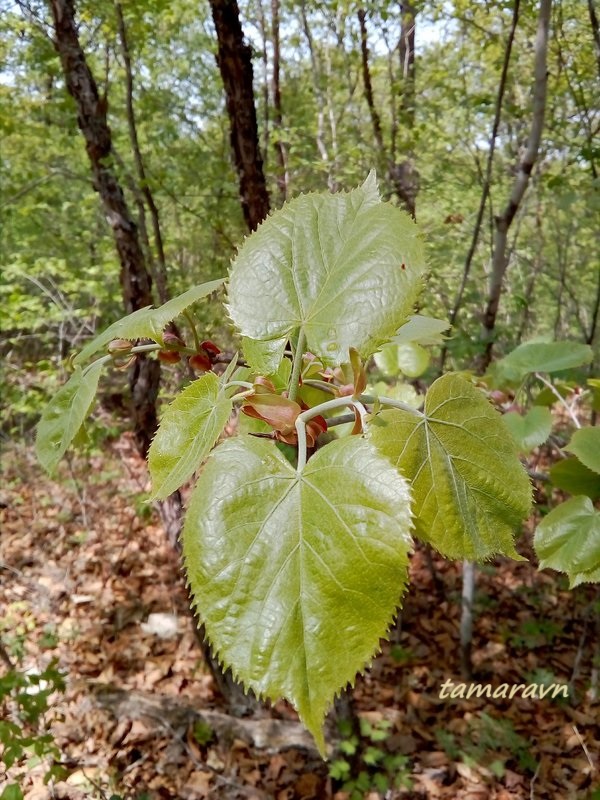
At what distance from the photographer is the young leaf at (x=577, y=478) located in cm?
95

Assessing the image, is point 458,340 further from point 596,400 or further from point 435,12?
point 435,12

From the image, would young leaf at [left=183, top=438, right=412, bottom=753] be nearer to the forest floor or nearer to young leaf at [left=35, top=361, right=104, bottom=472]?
young leaf at [left=35, top=361, right=104, bottom=472]

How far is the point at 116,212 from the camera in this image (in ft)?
9.30

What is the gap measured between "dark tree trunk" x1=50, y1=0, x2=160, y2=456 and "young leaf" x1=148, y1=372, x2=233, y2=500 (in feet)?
7.57

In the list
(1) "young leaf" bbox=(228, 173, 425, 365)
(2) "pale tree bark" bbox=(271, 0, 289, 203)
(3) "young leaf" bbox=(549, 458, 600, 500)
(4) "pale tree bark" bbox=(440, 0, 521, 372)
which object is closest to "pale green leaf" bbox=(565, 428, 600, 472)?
(3) "young leaf" bbox=(549, 458, 600, 500)

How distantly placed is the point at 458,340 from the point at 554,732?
7.99 feet

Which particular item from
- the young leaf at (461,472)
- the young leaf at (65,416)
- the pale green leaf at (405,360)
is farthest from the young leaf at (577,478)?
the young leaf at (65,416)

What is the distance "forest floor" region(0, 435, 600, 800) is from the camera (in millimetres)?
2871

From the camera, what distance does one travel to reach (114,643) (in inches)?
140

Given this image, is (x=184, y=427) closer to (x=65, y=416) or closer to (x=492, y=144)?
(x=65, y=416)

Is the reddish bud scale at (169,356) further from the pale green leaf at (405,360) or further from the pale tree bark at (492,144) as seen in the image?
the pale tree bark at (492,144)

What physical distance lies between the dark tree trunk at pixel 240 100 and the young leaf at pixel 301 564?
230 centimetres

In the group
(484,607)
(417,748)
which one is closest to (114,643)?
(417,748)

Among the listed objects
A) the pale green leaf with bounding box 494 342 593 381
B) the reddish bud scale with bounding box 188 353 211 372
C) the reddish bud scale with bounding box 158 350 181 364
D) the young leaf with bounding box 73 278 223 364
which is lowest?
the pale green leaf with bounding box 494 342 593 381
